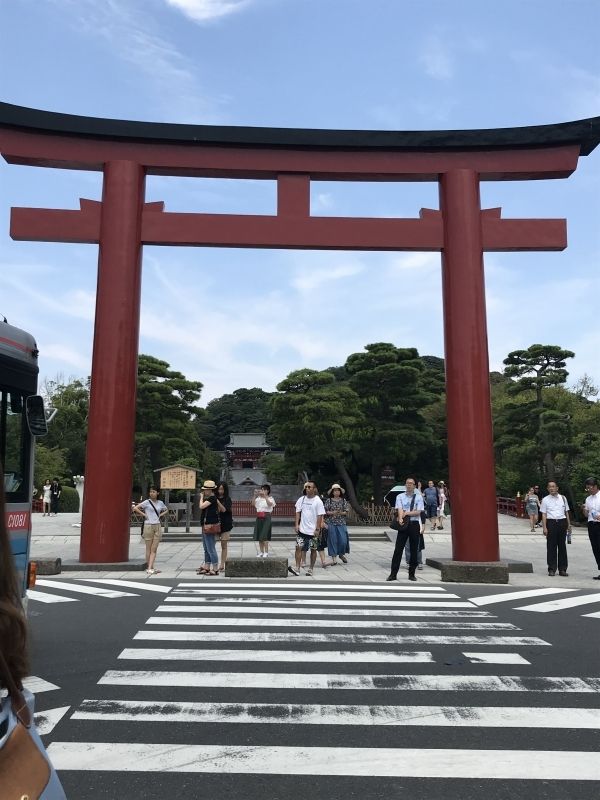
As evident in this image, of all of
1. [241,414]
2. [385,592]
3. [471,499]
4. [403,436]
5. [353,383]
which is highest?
[241,414]

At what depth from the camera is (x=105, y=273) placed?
1195 cm

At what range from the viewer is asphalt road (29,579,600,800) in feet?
10.3

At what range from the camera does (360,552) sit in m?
16.4

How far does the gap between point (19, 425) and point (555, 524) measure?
928 cm

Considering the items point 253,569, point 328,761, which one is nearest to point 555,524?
point 253,569

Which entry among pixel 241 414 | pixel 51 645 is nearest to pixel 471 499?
pixel 51 645

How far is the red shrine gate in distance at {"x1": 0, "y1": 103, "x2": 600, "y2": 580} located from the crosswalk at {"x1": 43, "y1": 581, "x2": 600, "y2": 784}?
202 inches

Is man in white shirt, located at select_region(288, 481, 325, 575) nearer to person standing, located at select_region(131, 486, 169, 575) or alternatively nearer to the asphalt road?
person standing, located at select_region(131, 486, 169, 575)

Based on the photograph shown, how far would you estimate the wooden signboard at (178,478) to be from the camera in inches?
798

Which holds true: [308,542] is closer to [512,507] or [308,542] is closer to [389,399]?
[389,399]

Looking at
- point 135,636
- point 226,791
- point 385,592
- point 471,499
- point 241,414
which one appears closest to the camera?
point 226,791

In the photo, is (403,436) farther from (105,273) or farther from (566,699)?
(566,699)

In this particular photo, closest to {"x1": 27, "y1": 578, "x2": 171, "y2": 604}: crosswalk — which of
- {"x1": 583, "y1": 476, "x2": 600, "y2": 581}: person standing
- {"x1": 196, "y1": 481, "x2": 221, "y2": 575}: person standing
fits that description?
{"x1": 196, "y1": 481, "x2": 221, "y2": 575}: person standing

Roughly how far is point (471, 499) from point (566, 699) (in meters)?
7.48
